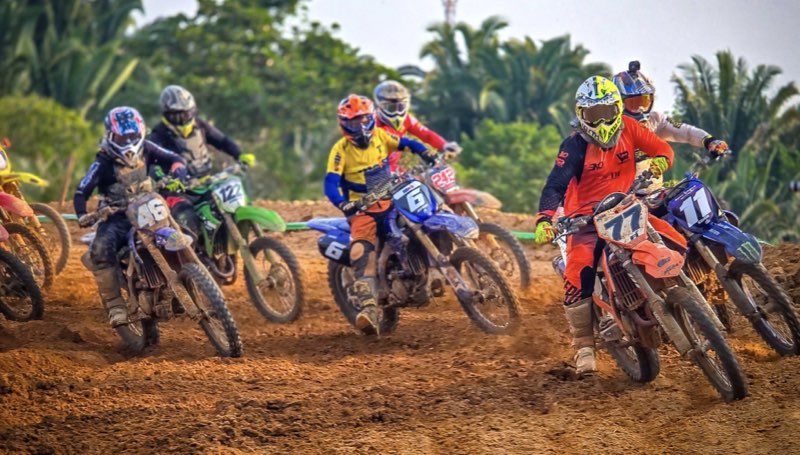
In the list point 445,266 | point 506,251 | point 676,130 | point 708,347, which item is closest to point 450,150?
point 506,251

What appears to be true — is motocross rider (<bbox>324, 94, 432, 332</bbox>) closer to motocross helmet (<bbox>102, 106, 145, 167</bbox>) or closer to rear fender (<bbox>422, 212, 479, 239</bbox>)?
rear fender (<bbox>422, 212, 479, 239</bbox>)

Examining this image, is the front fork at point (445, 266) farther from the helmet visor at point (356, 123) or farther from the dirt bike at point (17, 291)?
the dirt bike at point (17, 291)

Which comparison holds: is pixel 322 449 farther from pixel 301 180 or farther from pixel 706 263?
pixel 301 180

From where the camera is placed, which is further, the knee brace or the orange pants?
the knee brace

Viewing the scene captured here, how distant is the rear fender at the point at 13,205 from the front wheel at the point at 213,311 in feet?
9.75

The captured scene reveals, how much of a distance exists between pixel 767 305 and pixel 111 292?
229 inches

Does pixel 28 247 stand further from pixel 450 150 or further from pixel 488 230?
pixel 488 230

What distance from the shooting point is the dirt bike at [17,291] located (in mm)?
11938

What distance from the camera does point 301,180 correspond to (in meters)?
42.7

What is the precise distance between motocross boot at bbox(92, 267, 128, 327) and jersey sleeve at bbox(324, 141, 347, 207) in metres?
2.13

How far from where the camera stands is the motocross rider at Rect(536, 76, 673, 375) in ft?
29.1

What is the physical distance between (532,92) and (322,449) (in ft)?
Answer: 118

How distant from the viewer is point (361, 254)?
37.4 ft

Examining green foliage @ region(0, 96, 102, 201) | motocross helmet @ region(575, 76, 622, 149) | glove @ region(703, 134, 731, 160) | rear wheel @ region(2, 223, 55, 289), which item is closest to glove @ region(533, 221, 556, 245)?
motocross helmet @ region(575, 76, 622, 149)
